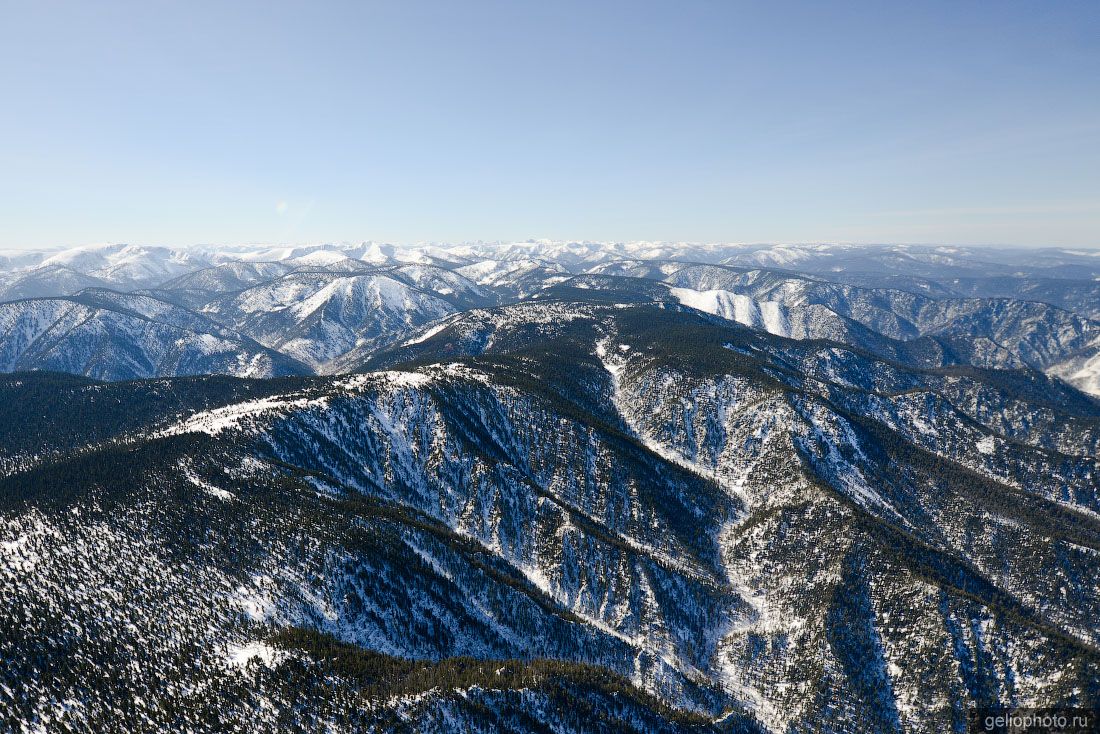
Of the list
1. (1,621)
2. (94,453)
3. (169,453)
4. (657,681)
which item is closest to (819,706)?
(657,681)

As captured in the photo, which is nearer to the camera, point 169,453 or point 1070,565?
point 169,453

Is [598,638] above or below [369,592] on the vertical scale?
below

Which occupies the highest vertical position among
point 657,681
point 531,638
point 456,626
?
point 456,626

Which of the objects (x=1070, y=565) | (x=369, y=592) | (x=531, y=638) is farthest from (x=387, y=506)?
(x=1070, y=565)

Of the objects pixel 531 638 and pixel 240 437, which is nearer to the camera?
pixel 531 638

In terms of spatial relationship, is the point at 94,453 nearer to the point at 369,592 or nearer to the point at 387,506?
the point at 387,506

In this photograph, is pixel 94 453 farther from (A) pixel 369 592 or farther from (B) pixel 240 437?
(A) pixel 369 592

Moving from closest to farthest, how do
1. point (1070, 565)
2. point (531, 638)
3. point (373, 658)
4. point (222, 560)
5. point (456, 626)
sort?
point (373, 658) < point (222, 560) < point (456, 626) < point (531, 638) < point (1070, 565)

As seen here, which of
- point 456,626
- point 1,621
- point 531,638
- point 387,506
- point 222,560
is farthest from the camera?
point 387,506

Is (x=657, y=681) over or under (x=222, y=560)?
under
